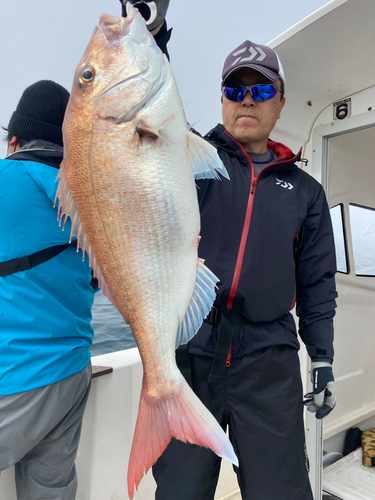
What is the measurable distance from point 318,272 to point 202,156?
97 centimetres

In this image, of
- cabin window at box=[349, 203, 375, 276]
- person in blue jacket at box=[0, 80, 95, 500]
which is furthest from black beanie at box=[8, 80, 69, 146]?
cabin window at box=[349, 203, 375, 276]

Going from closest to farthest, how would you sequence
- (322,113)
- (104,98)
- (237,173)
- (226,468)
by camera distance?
(104,98) → (237,173) → (226,468) → (322,113)

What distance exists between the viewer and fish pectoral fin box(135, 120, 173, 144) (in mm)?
1044

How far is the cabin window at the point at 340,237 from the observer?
11.0 feet

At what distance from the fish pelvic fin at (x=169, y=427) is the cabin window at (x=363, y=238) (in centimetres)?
293

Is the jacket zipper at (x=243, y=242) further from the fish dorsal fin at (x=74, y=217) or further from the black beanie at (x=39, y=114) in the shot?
the black beanie at (x=39, y=114)

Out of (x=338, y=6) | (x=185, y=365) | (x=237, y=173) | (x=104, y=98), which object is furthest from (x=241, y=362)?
(x=338, y=6)

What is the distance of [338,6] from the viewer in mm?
2057

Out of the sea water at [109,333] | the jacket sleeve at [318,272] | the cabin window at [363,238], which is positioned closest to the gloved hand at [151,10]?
the jacket sleeve at [318,272]

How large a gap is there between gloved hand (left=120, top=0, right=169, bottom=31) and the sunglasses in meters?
0.47

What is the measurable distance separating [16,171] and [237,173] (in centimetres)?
100

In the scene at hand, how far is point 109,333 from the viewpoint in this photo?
738cm

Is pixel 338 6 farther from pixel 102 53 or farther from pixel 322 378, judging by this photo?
pixel 322 378

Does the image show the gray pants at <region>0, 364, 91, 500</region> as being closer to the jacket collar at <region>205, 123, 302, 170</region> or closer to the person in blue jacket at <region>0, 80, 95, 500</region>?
the person in blue jacket at <region>0, 80, 95, 500</region>
